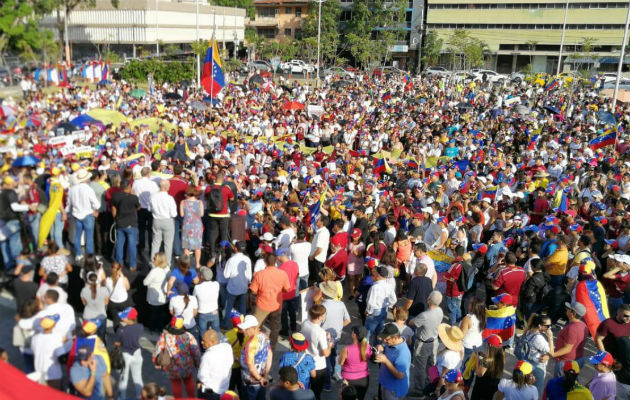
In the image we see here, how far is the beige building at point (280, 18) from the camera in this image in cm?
7569

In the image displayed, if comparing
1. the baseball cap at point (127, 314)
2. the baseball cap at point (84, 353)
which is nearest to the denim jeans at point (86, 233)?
the baseball cap at point (84, 353)

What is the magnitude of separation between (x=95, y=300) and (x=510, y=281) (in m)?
4.69

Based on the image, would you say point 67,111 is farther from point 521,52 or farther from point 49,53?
point 521,52

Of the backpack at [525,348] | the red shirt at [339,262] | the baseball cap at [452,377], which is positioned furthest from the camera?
the red shirt at [339,262]

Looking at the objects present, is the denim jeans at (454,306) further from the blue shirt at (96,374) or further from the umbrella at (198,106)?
the umbrella at (198,106)

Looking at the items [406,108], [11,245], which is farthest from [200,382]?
[406,108]

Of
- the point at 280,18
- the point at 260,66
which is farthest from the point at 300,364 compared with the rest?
the point at 280,18

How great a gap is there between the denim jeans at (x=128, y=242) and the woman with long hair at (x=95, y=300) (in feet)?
3.27

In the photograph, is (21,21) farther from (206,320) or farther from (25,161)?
(206,320)

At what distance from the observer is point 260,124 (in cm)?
1894

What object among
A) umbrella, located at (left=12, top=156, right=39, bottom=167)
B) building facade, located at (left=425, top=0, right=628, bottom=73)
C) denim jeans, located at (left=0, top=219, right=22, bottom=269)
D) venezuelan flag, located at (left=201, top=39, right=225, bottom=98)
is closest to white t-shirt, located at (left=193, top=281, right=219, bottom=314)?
denim jeans, located at (left=0, top=219, right=22, bottom=269)

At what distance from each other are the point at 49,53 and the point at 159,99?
67.6 ft

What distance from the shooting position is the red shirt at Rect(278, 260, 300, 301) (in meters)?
6.87

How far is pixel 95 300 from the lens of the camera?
5.00m
